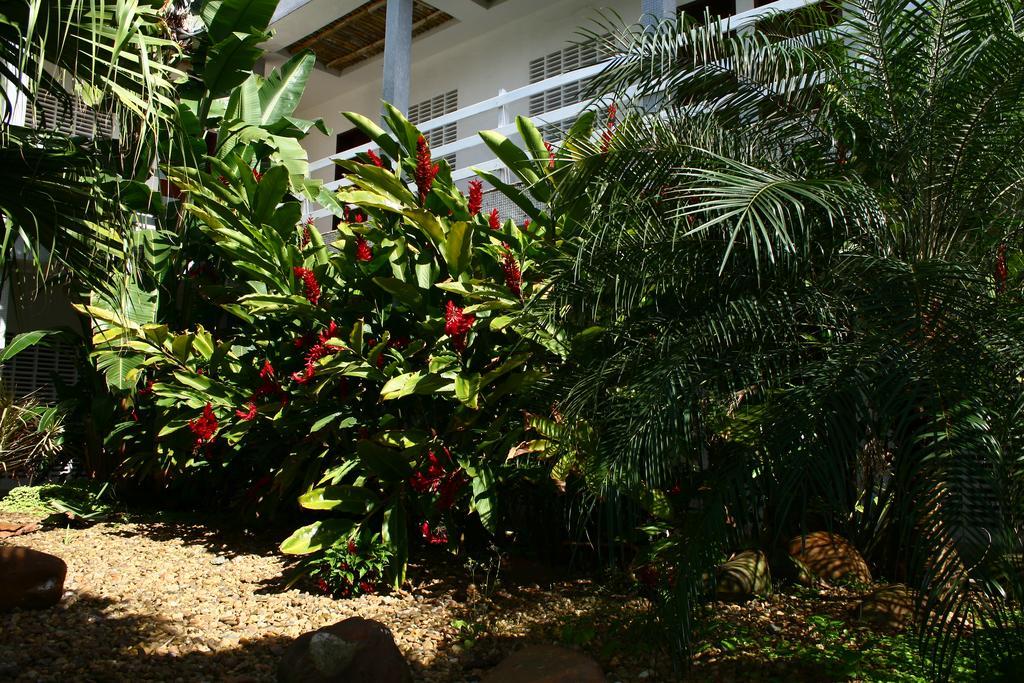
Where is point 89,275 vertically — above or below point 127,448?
above

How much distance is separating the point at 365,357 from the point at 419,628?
1671 mm

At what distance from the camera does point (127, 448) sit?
7.67 metres

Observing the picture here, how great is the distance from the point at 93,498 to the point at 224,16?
4.37 m

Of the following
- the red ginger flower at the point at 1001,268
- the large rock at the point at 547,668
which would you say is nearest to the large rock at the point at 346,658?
the large rock at the point at 547,668

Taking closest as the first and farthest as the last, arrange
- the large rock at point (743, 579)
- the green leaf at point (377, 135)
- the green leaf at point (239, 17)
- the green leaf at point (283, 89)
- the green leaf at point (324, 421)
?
the large rock at point (743, 579), the green leaf at point (324, 421), the green leaf at point (377, 135), the green leaf at point (239, 17), the green leaf at point (283, 89)

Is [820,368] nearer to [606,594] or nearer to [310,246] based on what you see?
[606,594]

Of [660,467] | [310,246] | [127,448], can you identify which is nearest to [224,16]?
[310,246]

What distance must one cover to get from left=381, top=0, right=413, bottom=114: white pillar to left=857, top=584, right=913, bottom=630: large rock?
7195 millimetres

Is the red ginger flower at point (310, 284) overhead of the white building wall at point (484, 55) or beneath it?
beneath

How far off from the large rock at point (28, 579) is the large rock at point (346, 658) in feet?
5.99

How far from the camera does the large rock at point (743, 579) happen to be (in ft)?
16.4

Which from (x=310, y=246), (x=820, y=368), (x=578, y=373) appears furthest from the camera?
(x=310, y=246)

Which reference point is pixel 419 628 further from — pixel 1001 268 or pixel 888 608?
pixel 1001 268

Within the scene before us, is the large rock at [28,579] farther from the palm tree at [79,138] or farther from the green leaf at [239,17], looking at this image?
the green leaf at [239,17]
